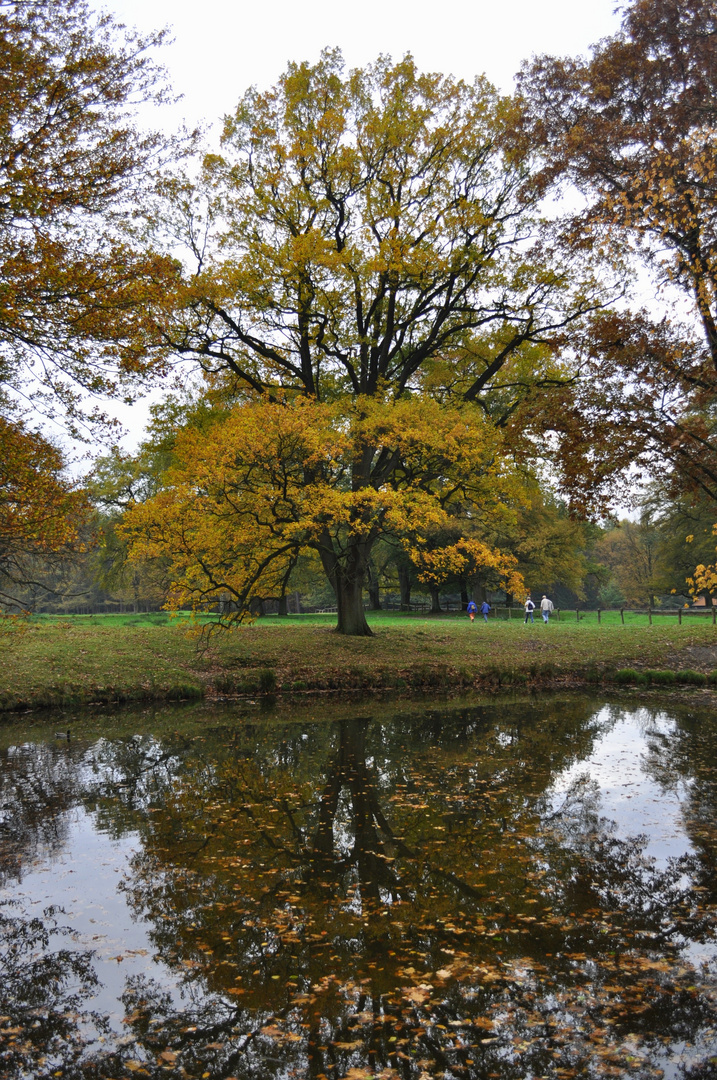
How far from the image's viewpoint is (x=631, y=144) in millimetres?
13125

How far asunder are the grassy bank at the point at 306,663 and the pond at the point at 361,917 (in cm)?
695

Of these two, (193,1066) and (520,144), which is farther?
(520,144)

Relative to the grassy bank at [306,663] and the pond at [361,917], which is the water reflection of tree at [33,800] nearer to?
the pond at [361,917]

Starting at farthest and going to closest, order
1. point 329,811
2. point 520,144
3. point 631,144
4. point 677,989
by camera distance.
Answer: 1. point 520,144
2. point 631,144
3. point 329,811
4. point 677,989

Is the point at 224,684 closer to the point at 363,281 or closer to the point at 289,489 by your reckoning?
the point at 289,489

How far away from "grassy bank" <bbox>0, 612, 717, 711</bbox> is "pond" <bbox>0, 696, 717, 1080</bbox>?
6.95 meters

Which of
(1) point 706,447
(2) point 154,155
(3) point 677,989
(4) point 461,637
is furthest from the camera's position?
(4) point 461,637

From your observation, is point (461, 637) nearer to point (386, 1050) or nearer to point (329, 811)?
point (329, 811)

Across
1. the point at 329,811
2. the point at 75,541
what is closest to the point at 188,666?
the point at 75,541

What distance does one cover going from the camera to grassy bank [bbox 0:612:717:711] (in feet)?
57.9

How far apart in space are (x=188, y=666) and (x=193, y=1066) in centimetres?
1629

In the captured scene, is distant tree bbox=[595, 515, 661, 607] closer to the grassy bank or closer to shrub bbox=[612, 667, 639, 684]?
the grassy bank

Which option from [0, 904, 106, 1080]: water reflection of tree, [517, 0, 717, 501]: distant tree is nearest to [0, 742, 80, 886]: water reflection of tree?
[0, 904, 106, 1080]: water reflection of tree

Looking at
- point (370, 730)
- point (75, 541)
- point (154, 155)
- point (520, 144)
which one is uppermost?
point (520, 144)
